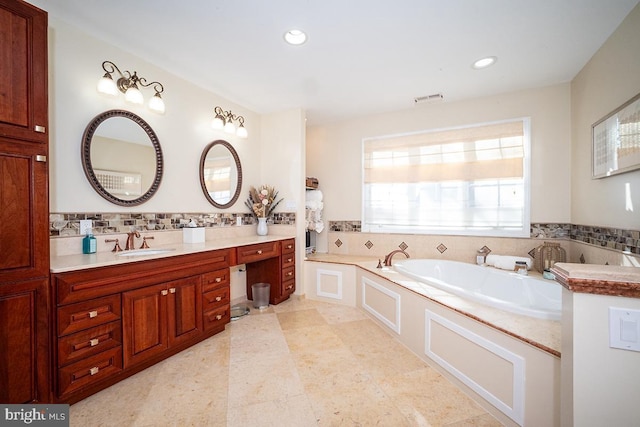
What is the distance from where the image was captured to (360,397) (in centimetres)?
165

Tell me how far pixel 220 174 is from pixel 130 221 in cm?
111

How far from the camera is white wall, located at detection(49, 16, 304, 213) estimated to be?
184cm

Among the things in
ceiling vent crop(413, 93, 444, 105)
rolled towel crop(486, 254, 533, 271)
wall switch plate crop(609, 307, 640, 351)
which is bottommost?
rolled towel crop(486, 254, 533, 271)

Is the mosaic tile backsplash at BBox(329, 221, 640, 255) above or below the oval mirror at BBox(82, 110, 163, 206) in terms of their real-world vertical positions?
below

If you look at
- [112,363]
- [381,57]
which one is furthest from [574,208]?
[112,363]

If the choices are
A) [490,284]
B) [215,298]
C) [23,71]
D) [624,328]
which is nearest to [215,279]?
[215,298]

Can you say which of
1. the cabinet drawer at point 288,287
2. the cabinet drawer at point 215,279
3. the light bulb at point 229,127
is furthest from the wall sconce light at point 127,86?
the cabinet drawer at point 288,287

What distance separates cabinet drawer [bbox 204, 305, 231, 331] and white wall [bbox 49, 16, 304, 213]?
108 cm

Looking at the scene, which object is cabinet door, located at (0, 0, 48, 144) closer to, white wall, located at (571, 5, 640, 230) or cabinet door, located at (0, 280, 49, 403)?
cabinet door, located at (0, 280, 49, 403)

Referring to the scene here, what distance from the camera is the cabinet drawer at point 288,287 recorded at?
3.25m

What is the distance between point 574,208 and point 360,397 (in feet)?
9.40

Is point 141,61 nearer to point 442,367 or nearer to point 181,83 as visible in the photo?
point 181,83

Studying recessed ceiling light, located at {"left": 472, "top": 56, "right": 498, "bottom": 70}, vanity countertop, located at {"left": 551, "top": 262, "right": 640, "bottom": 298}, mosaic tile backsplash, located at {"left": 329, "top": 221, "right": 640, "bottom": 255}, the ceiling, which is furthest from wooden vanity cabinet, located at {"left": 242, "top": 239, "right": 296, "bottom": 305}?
mosaic tile backsplash, located at {"left": 329, "top": 221, "right": 640, "bottom": 255}

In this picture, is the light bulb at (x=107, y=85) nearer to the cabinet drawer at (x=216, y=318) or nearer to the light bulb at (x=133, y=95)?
the light bulb at (x=133, y=95)
